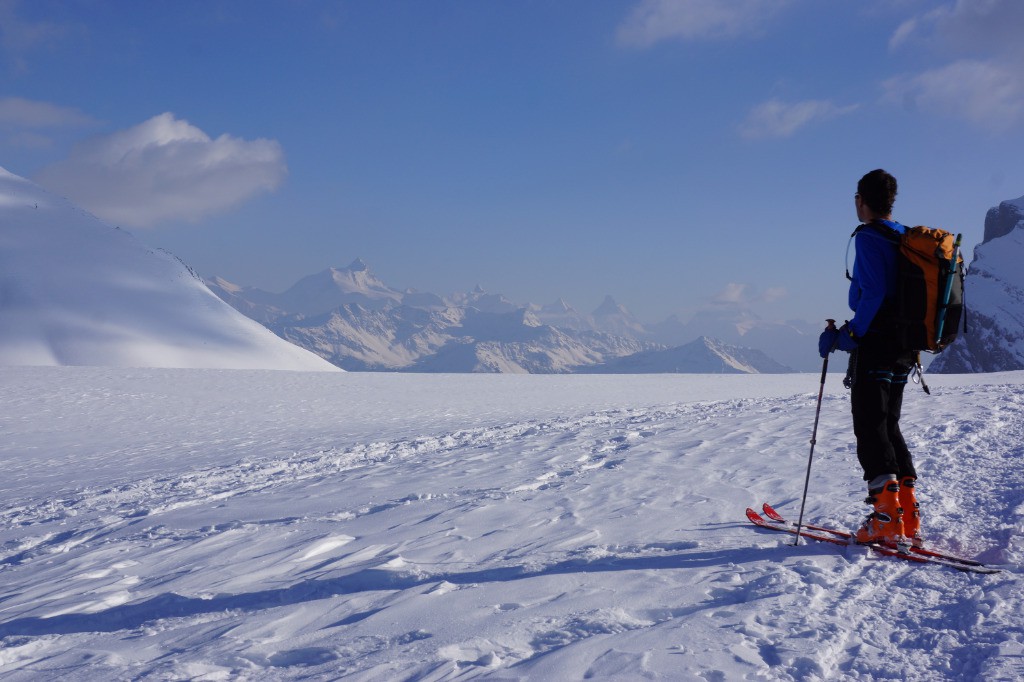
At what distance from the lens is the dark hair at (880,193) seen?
490 centimetres

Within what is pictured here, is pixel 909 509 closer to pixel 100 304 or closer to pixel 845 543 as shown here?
pixel 845 543

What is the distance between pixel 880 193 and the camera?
193 inches

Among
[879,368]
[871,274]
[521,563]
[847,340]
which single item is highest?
[871,274]

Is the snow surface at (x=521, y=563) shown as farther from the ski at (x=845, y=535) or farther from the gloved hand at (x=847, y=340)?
the gloved hand at (x=847, y=340)

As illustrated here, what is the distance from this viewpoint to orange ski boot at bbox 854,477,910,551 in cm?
472

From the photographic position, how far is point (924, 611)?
149 inches

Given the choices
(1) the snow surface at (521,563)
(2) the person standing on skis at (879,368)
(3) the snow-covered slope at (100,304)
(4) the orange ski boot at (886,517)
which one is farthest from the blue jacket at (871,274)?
(3) the snow-covered slope at (100,304)

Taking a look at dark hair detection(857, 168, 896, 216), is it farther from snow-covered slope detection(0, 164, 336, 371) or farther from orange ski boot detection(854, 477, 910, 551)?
snow-covered slope detection(0, 164, 336, 371)

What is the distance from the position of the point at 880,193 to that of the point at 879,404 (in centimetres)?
156

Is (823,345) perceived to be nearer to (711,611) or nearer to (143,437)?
(711,611)

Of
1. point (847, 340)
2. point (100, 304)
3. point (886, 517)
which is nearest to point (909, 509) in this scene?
point (886, 517)

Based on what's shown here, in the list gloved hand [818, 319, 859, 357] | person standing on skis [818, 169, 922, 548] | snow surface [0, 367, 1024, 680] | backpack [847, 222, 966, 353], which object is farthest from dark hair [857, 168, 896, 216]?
snow surface [0, 367, 1024, 680]

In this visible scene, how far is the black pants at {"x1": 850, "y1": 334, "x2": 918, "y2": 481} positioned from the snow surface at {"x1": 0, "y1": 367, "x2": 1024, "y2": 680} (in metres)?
0.71

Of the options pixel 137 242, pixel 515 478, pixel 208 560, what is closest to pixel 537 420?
pixel 515 478
